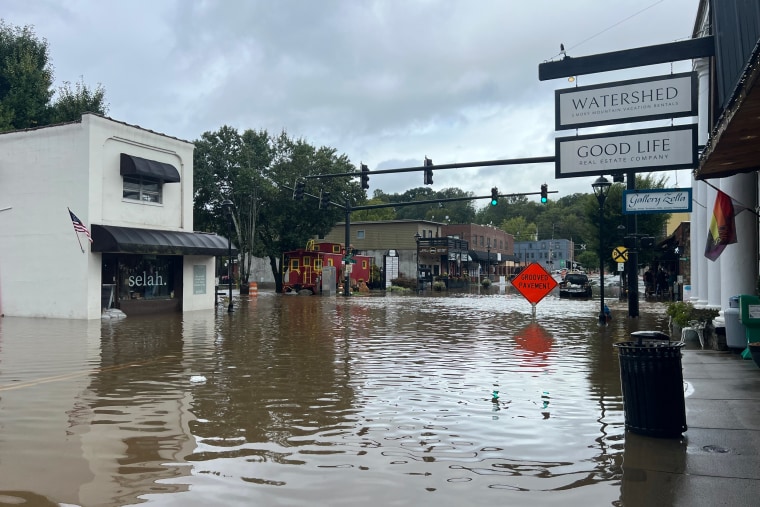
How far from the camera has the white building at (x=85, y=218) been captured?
2217 centimetres

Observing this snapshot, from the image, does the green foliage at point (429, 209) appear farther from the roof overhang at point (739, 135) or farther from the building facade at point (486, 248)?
the roof overhang at point (739, 135)

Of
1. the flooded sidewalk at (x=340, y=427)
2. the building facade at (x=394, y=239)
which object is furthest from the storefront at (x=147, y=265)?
Result: the building facade at (x=394, y=239)

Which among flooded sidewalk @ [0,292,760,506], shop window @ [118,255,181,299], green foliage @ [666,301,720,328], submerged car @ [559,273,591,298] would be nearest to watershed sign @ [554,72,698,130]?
flooded sidewalk @ [0,292,760,506]

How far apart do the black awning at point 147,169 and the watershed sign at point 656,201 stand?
1724 cm

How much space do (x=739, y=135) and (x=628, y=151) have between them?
11.0 ft

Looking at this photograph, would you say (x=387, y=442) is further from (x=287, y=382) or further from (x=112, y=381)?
(x=112, y=381)

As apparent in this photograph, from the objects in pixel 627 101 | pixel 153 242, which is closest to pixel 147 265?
pixel 153 242

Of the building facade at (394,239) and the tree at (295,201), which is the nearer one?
the tree at (295,201)

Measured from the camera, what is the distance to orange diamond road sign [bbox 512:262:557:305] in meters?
23.8

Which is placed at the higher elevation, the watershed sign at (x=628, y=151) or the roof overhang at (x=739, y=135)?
the watershed sign at (x=628, y=151)

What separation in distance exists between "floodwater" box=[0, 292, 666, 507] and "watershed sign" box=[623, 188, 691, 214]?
326 cm

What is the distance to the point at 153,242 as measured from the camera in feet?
78.4

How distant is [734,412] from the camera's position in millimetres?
7691

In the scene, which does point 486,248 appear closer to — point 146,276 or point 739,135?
point 146,276
